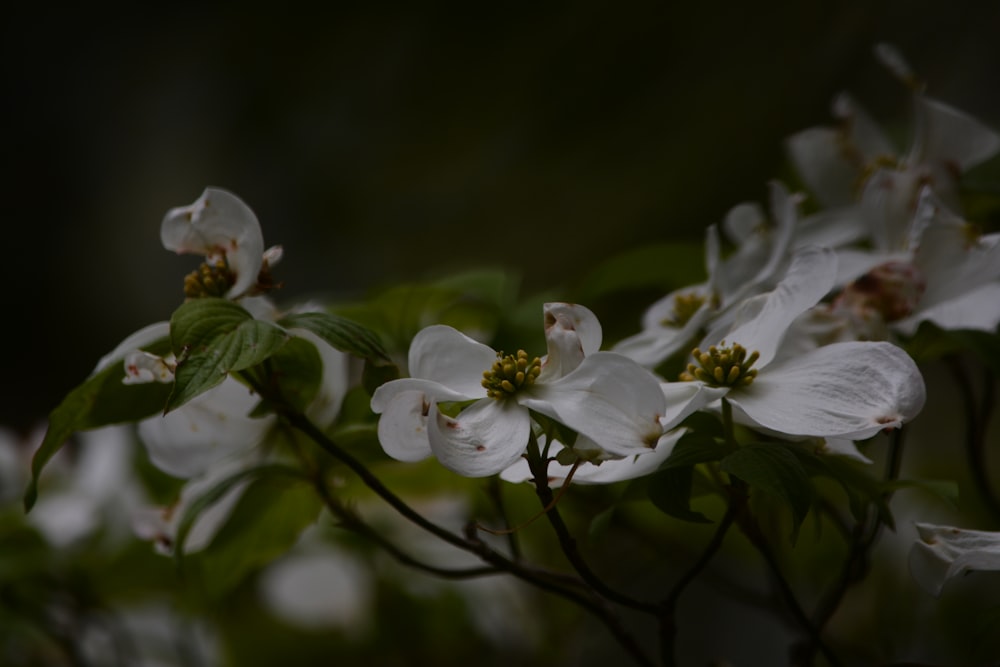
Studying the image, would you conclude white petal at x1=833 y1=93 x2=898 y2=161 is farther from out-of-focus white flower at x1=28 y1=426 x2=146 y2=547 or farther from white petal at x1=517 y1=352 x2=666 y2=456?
out-of-focus white flower at x1=28 y1=426 x2=146 y2=547

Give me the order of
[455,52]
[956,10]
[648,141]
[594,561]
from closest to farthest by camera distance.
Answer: [594,561] < [956,10] < [648,141] < [455,52]

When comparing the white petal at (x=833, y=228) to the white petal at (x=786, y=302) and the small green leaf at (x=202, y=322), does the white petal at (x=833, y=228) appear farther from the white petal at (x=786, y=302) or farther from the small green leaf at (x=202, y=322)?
the small green leaf at (x=202, y=322)

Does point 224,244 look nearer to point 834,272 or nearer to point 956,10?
point 834,272

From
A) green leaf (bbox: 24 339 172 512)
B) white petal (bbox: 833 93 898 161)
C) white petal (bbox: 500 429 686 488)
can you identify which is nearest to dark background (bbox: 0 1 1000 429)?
white petal (bbox: 833 93 898 161)

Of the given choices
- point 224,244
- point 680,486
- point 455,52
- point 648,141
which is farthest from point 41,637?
point 455,52

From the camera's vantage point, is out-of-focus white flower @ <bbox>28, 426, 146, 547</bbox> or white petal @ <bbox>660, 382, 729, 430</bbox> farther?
out-of-focus white flower @ <bbox>28, 426, 146, 547</bbox>

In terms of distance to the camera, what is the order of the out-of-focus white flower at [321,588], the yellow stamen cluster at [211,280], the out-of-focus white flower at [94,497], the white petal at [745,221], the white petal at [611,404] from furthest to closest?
the out-of-focus white flower at [321,588] < the out-of-focus white flower at [94,497] < the white petal at [745,221] < the yellow stamen cluster at [211,280] < the white petal at [611,404]

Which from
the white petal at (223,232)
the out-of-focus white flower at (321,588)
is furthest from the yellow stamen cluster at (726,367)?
the out-of-focus white flower at (321,588)
